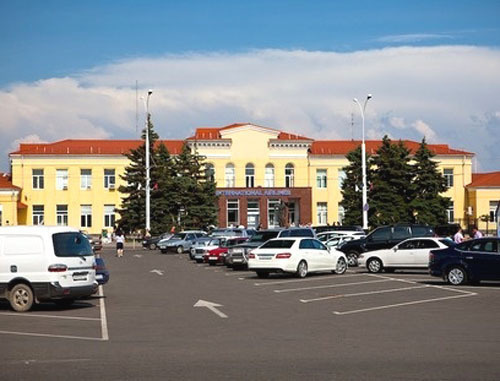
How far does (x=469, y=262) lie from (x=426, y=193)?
58404mm

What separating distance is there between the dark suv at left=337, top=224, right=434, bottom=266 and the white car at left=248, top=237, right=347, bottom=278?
630cm

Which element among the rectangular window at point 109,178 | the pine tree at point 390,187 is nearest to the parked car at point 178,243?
A: the pine tree at point 390,187

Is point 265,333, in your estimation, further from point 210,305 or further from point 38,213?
point 38,213

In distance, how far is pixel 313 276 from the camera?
109 ft

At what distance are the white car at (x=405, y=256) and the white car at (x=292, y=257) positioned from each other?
2.23m

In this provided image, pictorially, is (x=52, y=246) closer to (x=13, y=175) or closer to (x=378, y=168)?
(x=378, y=168)

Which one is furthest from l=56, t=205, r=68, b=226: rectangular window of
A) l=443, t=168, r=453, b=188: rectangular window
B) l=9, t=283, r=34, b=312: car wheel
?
l=9, t=283, r=34, b=312: car wheel

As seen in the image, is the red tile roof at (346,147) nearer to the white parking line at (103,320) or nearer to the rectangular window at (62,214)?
the rectangular window at (62,214)

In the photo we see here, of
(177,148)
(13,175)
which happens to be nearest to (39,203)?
(13,175)

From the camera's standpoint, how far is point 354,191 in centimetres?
8700

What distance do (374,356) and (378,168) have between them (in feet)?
238

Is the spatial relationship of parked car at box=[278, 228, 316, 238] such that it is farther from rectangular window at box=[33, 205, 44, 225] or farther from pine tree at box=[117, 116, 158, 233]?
rectangular window at box=[33, 205, 44, 225]

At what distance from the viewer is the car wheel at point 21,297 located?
2109cm

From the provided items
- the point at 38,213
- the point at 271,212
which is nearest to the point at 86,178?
the point at 38,213
